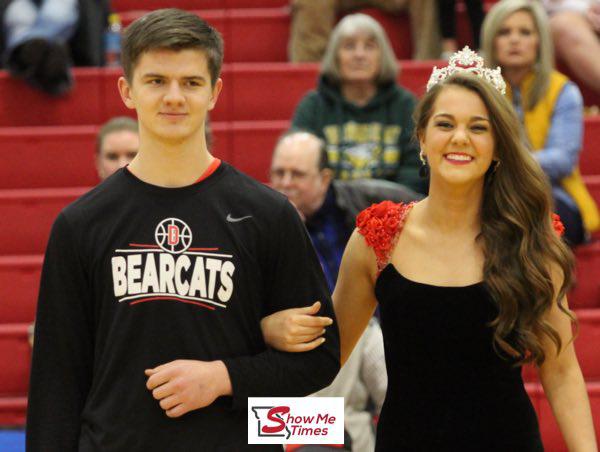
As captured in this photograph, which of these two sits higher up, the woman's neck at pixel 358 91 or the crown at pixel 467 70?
the crown at pixel 467 70

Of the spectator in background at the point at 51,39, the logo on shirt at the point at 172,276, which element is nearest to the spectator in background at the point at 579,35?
the spectator in background at the point at 51,39

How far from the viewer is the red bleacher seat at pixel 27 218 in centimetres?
513

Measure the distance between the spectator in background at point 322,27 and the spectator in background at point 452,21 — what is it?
5cm

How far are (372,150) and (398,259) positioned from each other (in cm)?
213

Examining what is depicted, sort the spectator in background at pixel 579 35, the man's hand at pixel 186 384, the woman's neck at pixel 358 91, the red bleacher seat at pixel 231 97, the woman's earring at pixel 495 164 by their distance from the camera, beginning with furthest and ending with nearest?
the spectator in background at pixel 579 35 → the red bleacher seat at pixel 231 97 → the woman's neck at pixel 358 91 → the woman's earring at pixel 495 164 → the man's hand at pixel 186 384

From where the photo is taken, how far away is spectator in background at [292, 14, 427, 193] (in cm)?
486

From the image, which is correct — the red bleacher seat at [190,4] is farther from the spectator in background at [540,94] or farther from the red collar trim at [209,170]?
the red collar trim at [209,170]

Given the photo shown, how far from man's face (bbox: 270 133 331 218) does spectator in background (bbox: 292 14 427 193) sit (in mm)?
589

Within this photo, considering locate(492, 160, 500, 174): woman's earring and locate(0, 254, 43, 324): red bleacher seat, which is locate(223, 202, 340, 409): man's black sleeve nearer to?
locate(492, 160, 500, 174): woman's earring

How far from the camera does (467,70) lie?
2.79m

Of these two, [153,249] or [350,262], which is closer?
[153,249]

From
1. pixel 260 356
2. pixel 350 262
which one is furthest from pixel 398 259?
pixel 260 356

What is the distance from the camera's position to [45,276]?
7.60 ft

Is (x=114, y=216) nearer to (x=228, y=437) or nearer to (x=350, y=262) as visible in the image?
(x=228, y=437)
